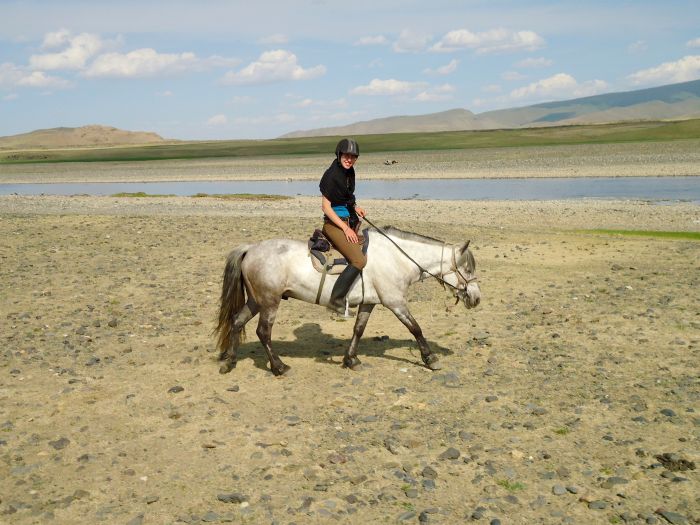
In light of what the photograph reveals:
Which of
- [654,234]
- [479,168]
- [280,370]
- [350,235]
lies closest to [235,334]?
[280,370]

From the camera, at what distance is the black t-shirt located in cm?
1004

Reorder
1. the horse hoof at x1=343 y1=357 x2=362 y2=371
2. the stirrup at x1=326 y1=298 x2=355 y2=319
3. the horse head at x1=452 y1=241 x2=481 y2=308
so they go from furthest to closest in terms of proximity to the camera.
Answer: the horse head at x1=452 y1=241 x2=481 y2=308
the horse hoof at x1=343 y1=357 x2=362 y2=371
the stirrup at x1=326 y1=298 x2=355 y2=319

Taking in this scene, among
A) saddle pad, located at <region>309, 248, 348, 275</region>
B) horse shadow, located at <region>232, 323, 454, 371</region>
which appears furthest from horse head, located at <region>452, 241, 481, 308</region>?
saddle pad, located at <region>309, 248, 348, 275</region>

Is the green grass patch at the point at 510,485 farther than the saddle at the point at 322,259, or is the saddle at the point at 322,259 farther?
the saddle at the point at 322,259

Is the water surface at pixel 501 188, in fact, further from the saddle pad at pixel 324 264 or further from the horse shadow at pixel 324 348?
the saddle pad at pixel 324 264

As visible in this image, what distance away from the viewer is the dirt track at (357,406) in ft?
22.4

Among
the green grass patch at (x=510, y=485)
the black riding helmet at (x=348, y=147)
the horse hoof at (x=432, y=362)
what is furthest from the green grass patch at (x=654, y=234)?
the green grass patch at (x=510, y=485)

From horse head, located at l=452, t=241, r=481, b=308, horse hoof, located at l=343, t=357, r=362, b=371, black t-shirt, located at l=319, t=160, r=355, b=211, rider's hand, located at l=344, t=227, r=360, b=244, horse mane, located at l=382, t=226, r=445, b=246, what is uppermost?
black t-shirt, located at l=319, t=160, r=355, b=211

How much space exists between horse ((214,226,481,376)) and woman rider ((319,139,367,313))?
17cm

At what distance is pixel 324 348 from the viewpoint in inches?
472

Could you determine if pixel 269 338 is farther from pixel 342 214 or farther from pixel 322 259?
pixel 342 214

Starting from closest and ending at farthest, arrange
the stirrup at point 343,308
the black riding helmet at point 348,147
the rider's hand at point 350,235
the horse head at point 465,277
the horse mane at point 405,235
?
1. the black riding helmet at point 348,147
2. the rider's hand at point 350,235
3. the stirrup at point 343,308
4. the horse head at point 465,277
5. the horse mane at point 405,235

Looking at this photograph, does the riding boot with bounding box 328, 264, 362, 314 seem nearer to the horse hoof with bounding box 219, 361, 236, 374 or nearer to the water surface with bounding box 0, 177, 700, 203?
the horse hoof with bounding box 219, 361, 236, 374

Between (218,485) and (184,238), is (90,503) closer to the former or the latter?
(218,485)
